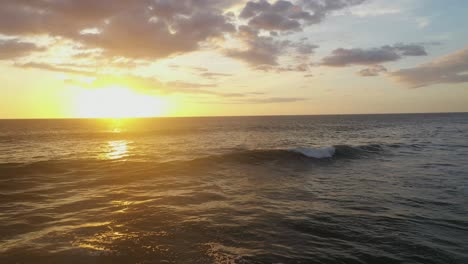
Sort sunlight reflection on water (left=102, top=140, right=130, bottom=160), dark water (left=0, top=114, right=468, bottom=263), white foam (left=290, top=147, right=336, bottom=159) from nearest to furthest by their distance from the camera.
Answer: dark water (left=0, top=114, right=468, bottom=263)
white foam (left=290, top=147, right=336, bottom=159)
sunlight reflection on water (left=102, top=140, right=130, bottom=160)

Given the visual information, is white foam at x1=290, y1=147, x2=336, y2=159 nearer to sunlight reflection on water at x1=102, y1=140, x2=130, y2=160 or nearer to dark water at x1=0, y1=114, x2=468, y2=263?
dark water at x1=0, y1=114, x2=468, y2=263

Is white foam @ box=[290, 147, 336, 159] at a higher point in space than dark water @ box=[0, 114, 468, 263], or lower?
higher

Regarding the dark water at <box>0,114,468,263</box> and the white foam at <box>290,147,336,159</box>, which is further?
the white foam at <box>290,147,336,159</box>

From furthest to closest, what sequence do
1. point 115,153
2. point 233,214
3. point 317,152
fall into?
point 115,153 < point 317,152 < point 233,214

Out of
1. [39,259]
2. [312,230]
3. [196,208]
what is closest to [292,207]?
[312,230]

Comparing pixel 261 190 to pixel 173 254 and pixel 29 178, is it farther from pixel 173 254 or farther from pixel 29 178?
pixel 29 178

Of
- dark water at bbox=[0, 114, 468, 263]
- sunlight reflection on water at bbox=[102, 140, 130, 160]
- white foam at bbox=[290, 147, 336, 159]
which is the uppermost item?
white foam at bbox=[290, 147, 336, 159]

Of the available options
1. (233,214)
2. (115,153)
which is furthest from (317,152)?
(115,153)

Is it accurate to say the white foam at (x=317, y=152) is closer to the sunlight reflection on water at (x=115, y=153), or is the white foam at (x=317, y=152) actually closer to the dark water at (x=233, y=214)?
the dark water at (x=233, y=214)

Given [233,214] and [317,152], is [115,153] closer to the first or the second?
[317,152]

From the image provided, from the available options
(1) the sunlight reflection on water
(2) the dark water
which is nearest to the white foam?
(2) the dark water

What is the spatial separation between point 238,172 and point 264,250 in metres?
14.8

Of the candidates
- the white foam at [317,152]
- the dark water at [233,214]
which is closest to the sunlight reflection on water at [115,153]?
the dark water at [233,214]

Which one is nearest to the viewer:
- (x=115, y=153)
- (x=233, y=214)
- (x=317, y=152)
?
(x=233, y=214)
